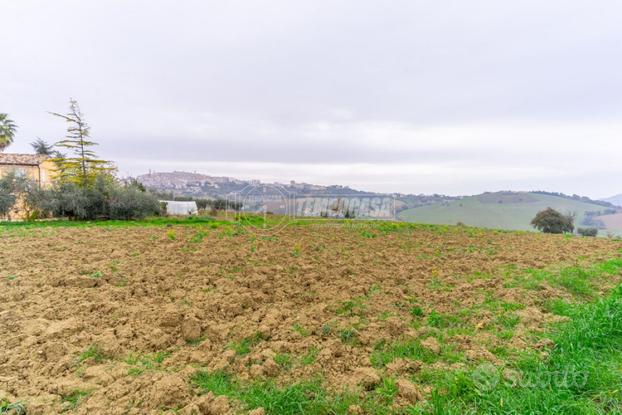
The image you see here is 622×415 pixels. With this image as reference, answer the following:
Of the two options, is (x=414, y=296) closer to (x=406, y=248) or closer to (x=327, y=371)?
(x=327, y=371)

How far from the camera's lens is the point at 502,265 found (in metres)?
6.93

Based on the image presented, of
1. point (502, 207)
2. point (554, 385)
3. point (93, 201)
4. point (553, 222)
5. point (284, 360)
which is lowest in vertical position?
point (553, 222)

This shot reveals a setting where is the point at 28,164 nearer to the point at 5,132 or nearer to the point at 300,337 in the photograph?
the point at 5,132

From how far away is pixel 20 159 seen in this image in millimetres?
30969

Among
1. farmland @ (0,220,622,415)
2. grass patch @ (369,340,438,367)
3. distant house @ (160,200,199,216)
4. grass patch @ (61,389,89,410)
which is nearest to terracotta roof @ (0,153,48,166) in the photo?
distant house @ (160,200,199,216)

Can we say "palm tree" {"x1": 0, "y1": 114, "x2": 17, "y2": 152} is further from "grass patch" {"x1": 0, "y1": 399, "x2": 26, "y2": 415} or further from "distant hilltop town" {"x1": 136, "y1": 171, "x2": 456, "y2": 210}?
"grass patch" {"x1": 0, "y1": 399, "x2": 26, "y2": 415}

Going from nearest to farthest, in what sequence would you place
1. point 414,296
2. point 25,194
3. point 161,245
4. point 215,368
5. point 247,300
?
point 215,368 < point 247,300 < point 414,296 < point 161,245 < point 25,194

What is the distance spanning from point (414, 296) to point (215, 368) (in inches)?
127

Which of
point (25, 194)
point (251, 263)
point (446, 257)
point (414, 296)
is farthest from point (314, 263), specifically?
point (25, 194)

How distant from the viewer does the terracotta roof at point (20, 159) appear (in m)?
30.2

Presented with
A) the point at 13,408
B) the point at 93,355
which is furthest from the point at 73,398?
the point at 93,355

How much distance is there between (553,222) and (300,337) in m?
36.7

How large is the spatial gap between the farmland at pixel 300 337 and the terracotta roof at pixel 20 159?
34006 mm

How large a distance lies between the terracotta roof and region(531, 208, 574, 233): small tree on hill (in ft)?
175
